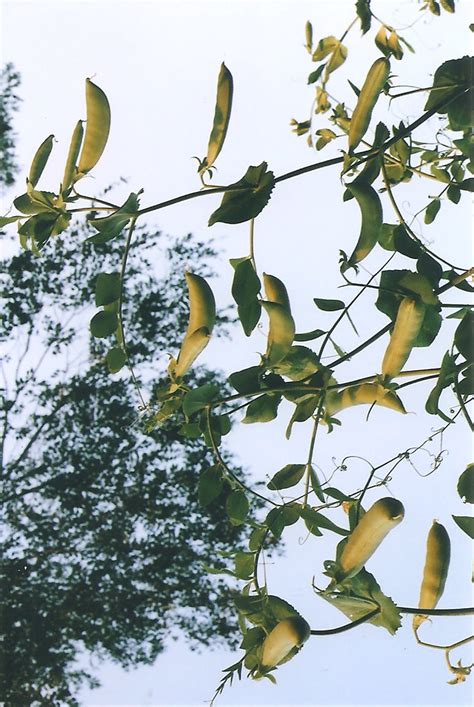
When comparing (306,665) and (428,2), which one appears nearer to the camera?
(428,2)

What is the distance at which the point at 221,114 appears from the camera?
1.11 feet

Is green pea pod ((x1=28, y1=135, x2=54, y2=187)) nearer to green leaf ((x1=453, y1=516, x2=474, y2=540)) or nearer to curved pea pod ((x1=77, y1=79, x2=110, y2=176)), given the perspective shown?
curved pea pod ((x1=77, y1=79, x2=110, y2=176))

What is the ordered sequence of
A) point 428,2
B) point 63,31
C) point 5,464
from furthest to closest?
point 5,464, point 63,31, point 428,2

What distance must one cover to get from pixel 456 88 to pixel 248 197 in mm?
109

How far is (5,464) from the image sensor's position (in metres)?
1.66

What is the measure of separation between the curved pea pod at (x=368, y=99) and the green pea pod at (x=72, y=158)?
12cm

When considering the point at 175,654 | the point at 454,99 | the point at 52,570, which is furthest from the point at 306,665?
the point at 454,99

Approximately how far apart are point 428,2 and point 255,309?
14.2 inches

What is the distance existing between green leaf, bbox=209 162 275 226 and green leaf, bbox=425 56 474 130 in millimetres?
84

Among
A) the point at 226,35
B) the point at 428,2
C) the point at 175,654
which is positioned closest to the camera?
the point at 428,2

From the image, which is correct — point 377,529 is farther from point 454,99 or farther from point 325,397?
point 454,99

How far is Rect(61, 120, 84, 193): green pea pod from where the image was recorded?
351 millimetres

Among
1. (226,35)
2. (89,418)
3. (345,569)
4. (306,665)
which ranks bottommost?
(345,569)

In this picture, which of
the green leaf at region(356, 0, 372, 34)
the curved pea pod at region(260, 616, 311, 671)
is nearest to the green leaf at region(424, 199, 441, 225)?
the green leaf at region(356, 0, 372, 34)
